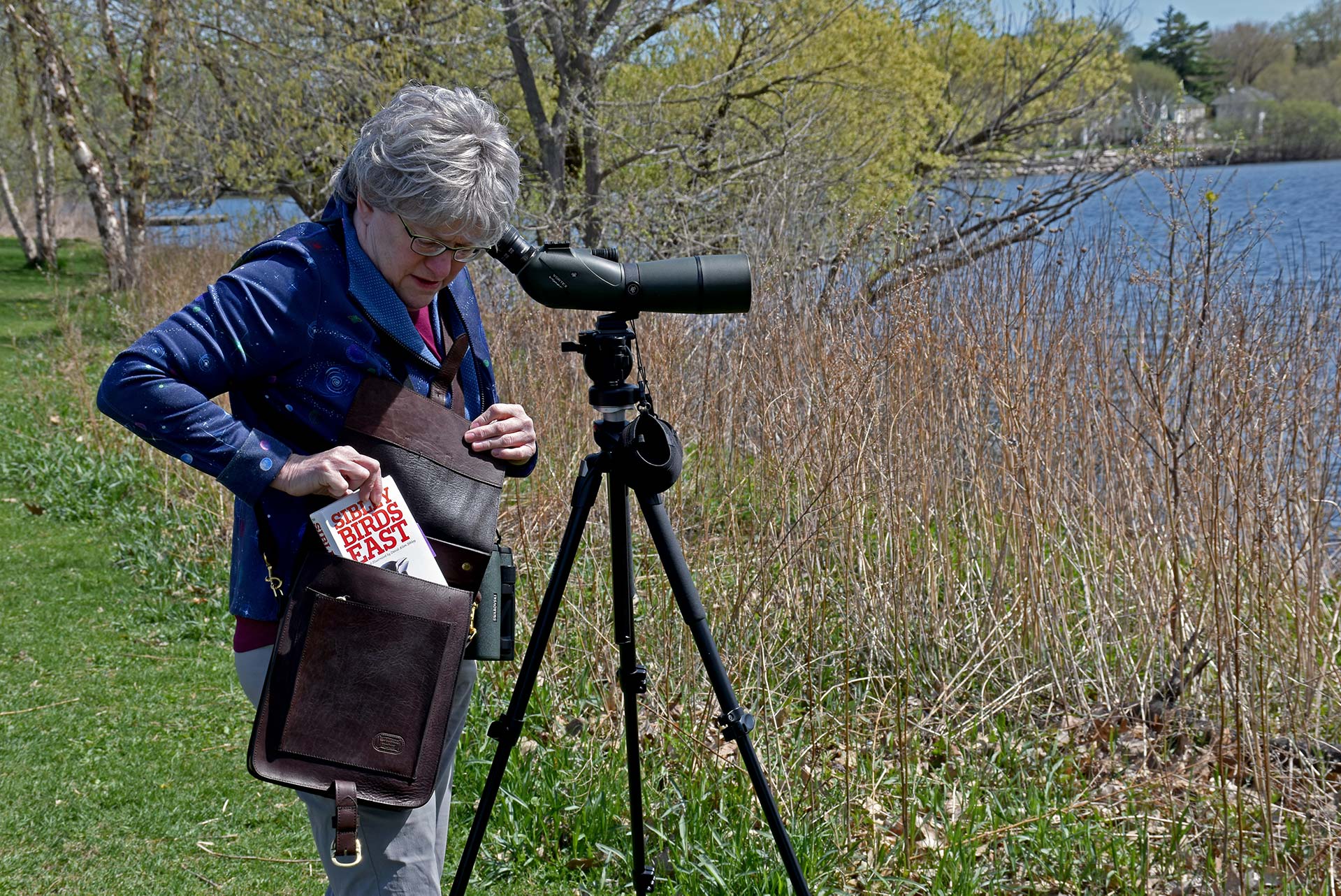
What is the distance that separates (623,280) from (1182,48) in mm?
49942

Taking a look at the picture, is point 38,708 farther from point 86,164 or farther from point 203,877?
point 86,164

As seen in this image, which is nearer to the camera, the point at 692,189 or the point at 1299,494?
the point at 1299,494

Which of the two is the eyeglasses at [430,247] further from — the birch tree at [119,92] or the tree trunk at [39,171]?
the tree trunk at [39,171]

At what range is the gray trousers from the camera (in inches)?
63.4

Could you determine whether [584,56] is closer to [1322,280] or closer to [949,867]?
[1322,280]

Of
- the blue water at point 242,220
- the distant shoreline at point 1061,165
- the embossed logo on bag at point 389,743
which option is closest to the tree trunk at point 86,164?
the blue water at point 242,220

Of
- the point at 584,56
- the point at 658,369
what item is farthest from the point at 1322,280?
the point at 584,56

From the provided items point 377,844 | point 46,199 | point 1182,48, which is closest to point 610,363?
point 377,844

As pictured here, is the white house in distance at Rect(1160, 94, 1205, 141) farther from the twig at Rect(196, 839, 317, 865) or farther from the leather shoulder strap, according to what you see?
the twig at Rect(196, 839, 317, 865)

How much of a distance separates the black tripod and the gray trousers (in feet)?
1.12

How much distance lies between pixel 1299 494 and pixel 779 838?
202 cm

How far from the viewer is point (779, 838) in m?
1.95

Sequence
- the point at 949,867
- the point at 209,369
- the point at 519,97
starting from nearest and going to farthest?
the point at 209,369, the point at 949,867, the point at 519,97

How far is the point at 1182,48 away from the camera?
44781mm
